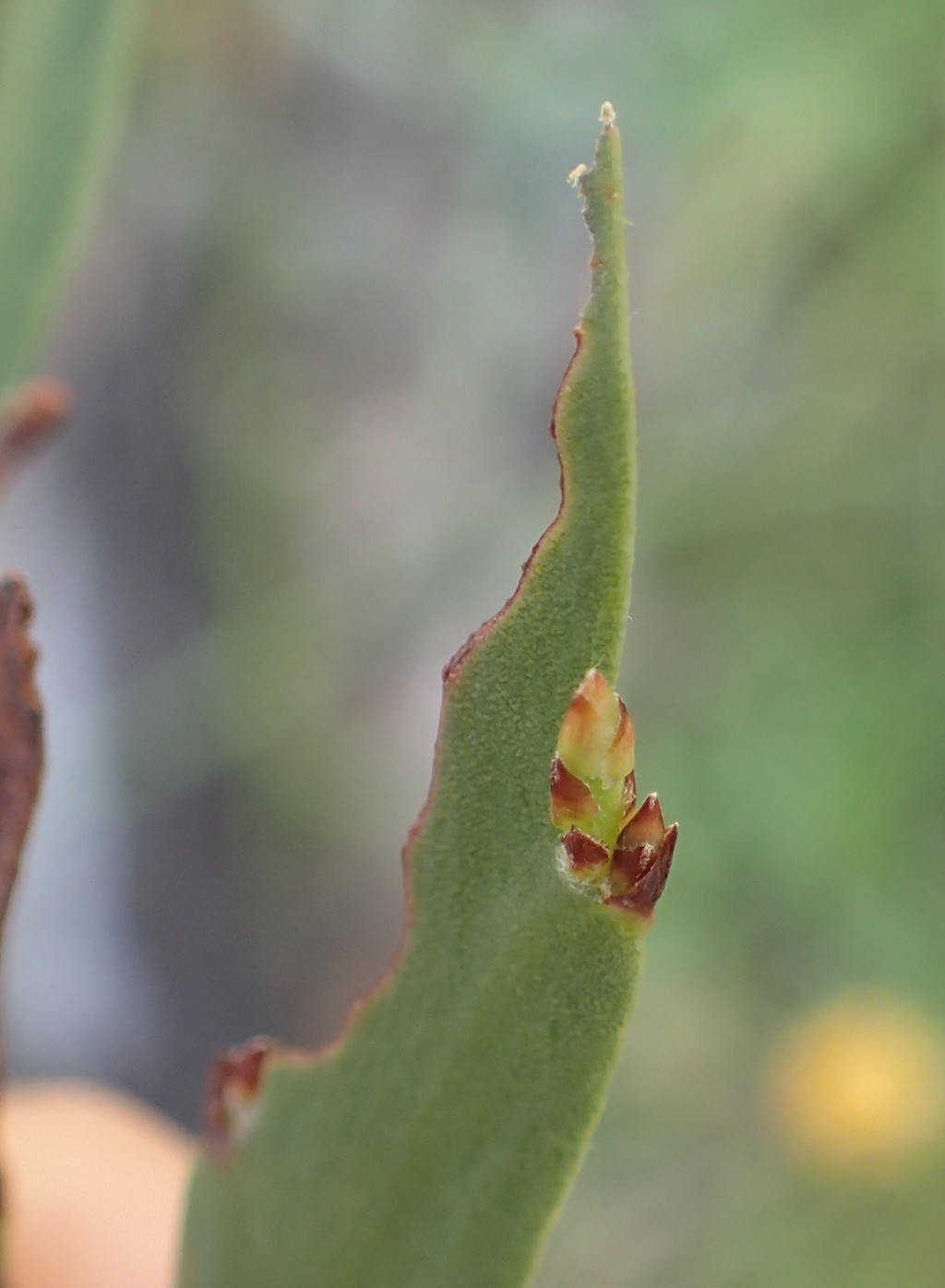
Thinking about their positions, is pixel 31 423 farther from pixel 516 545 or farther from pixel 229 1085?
pixel 516 545

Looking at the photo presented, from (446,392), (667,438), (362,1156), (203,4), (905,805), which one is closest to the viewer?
(362,1156)

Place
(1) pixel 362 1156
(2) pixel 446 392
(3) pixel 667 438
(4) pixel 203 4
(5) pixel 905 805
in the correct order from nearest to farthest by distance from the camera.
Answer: (1) pixel 362 1156 < (5) pixel 905 805 < (3) pixel 667 438 < (4) pixel 203 4 < (2) pixel 446 392

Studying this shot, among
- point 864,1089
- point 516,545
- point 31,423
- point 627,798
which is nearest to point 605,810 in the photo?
point 627,798

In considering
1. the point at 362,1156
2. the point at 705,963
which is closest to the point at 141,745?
the point at 705,963

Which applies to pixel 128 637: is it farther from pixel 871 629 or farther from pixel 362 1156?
pixel 362 1156

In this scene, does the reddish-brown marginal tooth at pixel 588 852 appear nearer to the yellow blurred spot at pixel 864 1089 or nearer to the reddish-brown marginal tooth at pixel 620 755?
the reddish-brown marginal tooth at pixel 620 755

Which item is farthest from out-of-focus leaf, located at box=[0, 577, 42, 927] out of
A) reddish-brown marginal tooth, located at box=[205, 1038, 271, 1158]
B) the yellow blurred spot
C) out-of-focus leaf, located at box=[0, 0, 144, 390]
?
the yellow blurred spot
